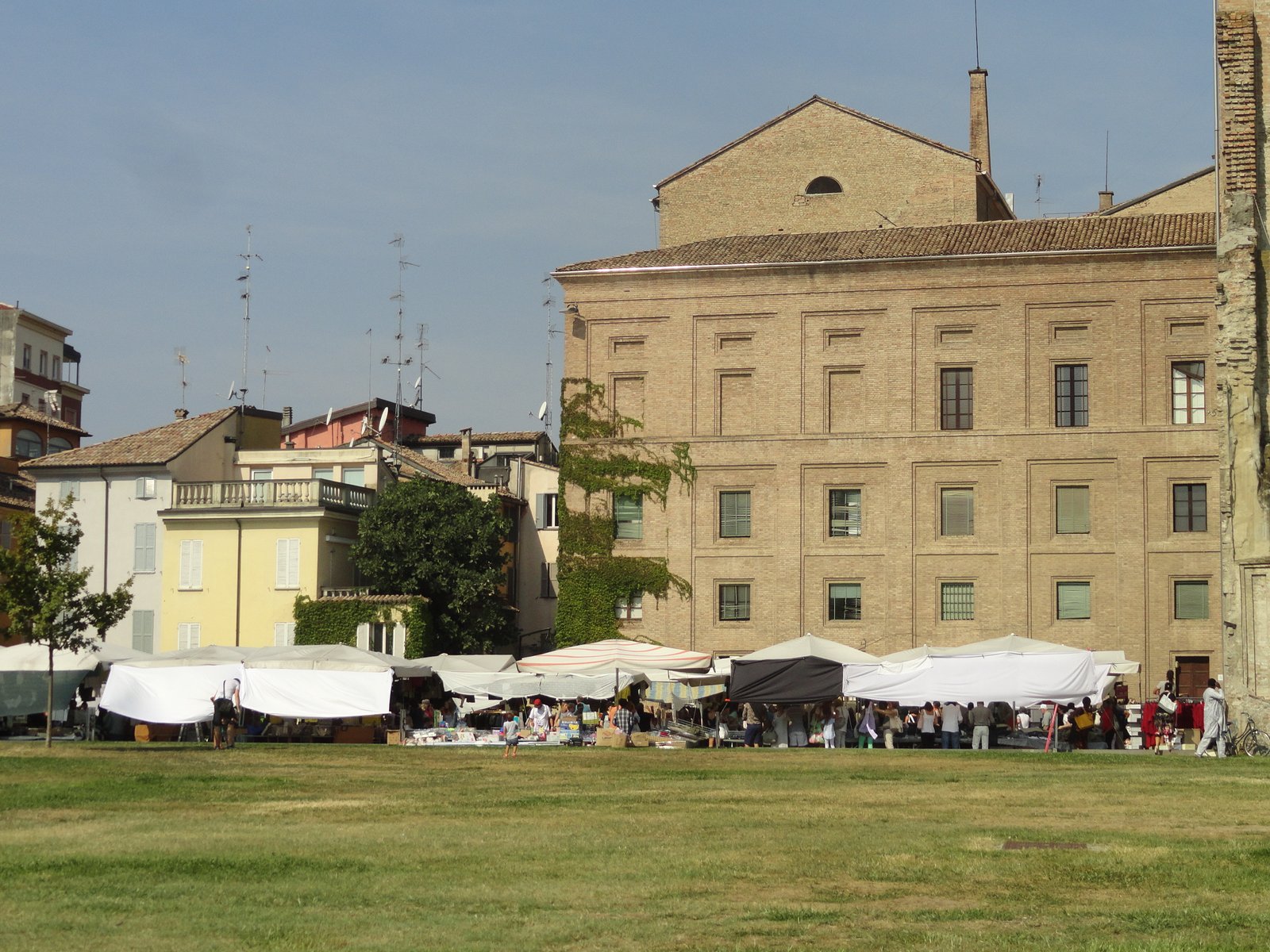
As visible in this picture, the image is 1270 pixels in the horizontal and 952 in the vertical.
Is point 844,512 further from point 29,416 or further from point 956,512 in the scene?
point 29,416

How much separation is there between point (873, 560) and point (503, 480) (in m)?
21.8

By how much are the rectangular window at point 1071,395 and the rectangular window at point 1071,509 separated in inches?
75.5

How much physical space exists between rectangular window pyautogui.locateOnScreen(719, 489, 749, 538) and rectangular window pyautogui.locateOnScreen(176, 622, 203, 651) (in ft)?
54.7

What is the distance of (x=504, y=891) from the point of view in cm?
1356

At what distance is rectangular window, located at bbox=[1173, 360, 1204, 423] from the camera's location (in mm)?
49750

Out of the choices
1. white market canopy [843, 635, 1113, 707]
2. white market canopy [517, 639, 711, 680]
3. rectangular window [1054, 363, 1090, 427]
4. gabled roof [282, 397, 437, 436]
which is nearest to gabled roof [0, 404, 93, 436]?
gabled roof [282, 397, 437, 436]

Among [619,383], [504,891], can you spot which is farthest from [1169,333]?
[504,891]

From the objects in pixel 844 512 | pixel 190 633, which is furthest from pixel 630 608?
pixel 190 633

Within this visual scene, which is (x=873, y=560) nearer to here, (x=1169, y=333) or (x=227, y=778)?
(x=1169, y=333)

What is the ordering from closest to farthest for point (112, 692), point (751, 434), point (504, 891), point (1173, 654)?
point (504, 891) → point (112, 692) → point (1173, 654) → point (751, 434)

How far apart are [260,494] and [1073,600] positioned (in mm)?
24958

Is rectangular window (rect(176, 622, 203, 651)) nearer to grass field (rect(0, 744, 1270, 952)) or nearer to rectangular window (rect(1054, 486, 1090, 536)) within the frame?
rectangular window (rect(1054, 486, 1090, 536))

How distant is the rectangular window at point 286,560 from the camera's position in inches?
2157

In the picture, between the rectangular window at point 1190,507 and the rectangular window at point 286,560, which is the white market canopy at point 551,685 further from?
the rectangular window at point 1190,507
